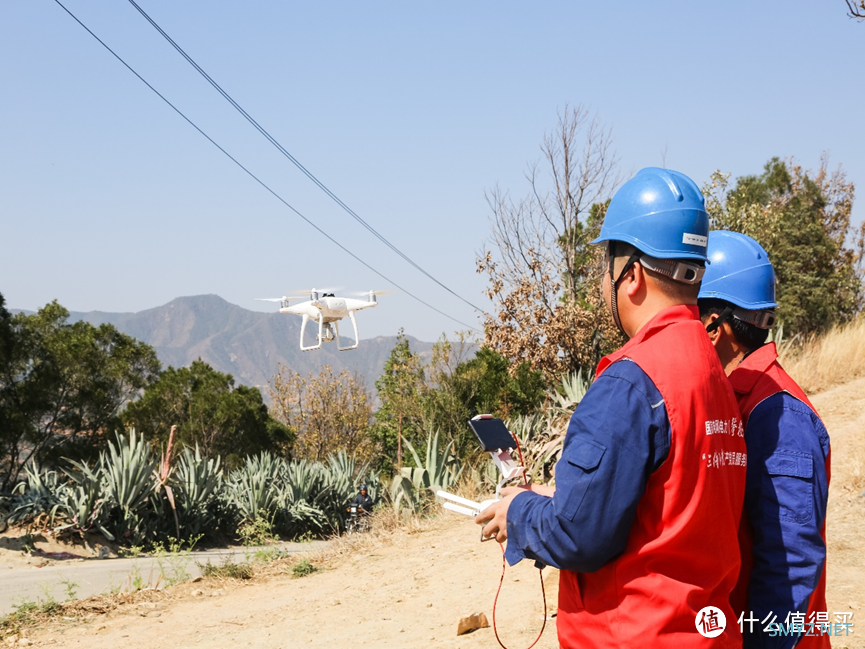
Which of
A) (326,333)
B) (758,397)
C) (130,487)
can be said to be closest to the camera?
(758,397)

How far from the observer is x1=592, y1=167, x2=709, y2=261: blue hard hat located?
1.86 metres

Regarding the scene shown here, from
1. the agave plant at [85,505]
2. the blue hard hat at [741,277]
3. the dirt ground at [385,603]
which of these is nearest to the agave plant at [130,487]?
the agave plant at [85,505]

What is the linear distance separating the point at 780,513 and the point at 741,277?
738 mm

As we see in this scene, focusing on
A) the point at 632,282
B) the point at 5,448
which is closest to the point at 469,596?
the point at 632,282

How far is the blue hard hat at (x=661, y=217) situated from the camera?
186 centimetres

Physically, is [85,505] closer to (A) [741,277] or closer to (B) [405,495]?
(B) [405,495]

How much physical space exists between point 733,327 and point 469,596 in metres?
4.06

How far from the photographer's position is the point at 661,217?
1881 mm

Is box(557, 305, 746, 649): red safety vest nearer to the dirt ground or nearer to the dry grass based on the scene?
the dirt ground

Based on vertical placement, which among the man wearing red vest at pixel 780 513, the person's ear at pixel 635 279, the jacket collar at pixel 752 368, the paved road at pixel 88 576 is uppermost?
the person's ear at pixel 635 279

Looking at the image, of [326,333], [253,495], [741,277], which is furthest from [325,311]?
[741,277]

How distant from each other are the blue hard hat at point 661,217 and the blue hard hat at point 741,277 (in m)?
0.44

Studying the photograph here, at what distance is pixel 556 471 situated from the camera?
1616mm

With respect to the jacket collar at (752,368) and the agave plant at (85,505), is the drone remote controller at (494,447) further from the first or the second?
the agave plant at (85,505)
